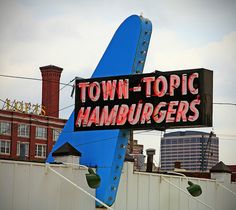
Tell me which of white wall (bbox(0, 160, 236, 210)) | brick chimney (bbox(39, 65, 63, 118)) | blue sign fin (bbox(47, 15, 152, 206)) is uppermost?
brick chimney (bbox(39, 65, 63, 118))

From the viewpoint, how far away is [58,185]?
23.8m

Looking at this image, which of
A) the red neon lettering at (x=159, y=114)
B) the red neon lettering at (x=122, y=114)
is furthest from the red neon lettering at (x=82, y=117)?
the red neon lettering at (x=159, y=114)

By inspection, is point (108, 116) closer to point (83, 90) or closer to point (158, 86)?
point (83, 90)

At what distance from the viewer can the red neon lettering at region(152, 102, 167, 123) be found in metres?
23.9

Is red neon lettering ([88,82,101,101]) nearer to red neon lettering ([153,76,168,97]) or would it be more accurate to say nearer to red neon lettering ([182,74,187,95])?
red neon lettering ([153,76,168,97])

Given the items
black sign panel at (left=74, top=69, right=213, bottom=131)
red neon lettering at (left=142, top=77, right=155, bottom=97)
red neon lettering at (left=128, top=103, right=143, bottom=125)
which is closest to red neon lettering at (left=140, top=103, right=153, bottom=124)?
black sign panel at (left=74, top=69, right=213, bottom=131)

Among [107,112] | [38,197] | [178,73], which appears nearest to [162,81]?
[178,73]

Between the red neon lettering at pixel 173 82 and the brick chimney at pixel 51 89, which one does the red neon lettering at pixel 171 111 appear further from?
the brick chimney at pixel 51 89

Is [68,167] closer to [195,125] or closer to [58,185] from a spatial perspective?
[58,185]

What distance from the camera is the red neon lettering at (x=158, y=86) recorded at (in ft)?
78.9

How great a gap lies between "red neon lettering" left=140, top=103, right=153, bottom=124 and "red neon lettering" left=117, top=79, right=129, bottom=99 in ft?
3.00

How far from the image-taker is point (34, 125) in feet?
348

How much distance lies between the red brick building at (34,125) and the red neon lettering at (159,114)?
7724cm

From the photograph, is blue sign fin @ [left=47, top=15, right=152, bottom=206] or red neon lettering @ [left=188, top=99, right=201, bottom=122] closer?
red neon lettering @ [left=188, top=99, right=201, bottom=122]
